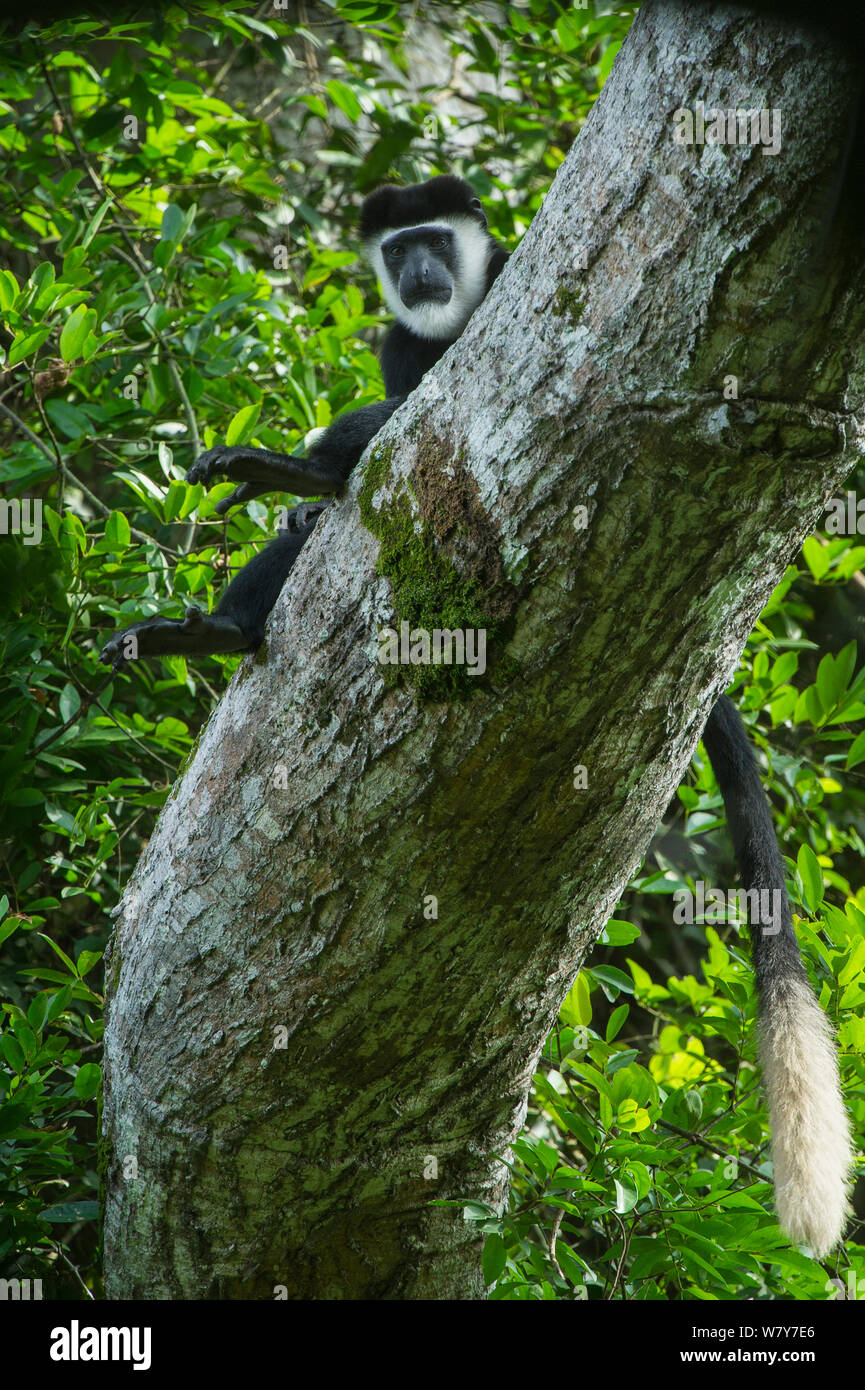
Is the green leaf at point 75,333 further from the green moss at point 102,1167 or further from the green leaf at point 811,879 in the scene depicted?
the green leaf at point 811,879

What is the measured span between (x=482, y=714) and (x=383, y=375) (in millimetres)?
2577

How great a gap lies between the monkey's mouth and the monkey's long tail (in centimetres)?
213

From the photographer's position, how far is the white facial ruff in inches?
143

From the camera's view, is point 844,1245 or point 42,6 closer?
point 42,6

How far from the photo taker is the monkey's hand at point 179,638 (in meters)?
2.12

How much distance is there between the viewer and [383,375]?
150 inches

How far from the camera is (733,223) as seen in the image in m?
1.26

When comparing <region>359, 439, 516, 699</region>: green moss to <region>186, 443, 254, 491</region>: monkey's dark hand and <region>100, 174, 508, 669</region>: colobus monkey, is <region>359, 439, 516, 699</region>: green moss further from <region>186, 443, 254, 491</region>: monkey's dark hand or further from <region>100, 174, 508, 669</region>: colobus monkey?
<region>186, 443, 254, 491</region>: monkey's dark hand

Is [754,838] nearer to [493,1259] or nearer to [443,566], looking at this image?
[493,1259]

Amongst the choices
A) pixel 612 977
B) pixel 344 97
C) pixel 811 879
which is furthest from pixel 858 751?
pixel 344 97
